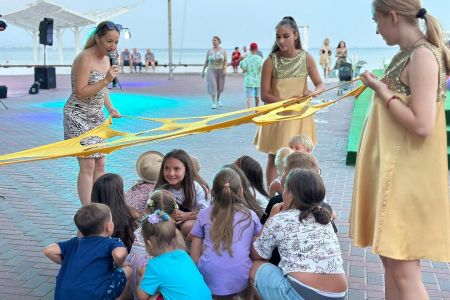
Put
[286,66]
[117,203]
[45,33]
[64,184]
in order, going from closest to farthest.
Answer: [117,203] < [286,66] < [64,184] < [45,33]

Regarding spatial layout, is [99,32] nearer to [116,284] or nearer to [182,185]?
[182,185]

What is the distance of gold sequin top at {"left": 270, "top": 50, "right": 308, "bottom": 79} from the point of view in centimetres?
460

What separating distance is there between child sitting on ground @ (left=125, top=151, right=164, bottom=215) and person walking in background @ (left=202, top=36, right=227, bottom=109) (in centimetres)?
900

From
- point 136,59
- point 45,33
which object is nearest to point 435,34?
point 45,33

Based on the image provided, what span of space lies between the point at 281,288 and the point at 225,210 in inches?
22.5

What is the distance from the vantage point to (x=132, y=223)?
3.67 metres

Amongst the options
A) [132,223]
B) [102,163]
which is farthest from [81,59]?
[132,223]

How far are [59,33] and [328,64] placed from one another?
2002cm

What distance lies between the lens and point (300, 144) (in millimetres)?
4375

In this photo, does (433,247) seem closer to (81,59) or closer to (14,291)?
(14,291)

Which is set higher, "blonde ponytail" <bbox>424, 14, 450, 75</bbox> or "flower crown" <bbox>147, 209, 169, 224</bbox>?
"blonde ponytail" <bbox>424, 14, 450, 75</bbox>

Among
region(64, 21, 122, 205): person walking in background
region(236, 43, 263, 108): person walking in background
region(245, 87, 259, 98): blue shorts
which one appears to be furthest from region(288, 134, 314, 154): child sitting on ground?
region(245, 87, 259, 98): blue shorts

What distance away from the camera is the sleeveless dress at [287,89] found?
15.1 ft

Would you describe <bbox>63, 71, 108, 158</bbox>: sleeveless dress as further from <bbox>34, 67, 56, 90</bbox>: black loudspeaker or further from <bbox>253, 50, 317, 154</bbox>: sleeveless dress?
<bbox>34, 67, 56, 90</bbox>: black loudspeaker
